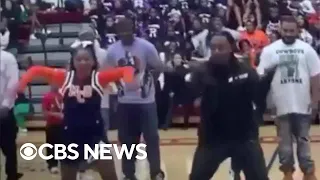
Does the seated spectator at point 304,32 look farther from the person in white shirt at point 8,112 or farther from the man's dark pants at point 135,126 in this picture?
the person in white shirt at point 8,112

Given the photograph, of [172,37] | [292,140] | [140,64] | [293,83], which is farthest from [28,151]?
[172,37]

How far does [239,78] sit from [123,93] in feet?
4.71

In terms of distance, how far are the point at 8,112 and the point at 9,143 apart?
0.94 ft

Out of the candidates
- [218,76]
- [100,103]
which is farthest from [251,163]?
[100,103]

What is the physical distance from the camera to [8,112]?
683cm

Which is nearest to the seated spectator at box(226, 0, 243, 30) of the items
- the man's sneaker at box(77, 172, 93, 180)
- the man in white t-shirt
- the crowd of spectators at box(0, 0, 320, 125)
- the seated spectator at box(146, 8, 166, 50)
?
the crowd of spectators at box(0, 0, 320, 125)

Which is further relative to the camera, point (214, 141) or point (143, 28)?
point (143, 28)

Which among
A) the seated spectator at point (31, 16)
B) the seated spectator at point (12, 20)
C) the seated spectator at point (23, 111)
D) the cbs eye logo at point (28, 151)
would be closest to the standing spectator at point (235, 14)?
the seated spectator at point (31, 16)

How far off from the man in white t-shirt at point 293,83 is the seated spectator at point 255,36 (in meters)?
2.61

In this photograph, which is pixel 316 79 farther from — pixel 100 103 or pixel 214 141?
pixel 100 103

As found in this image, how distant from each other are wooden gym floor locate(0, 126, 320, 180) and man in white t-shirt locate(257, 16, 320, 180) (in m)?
0.50

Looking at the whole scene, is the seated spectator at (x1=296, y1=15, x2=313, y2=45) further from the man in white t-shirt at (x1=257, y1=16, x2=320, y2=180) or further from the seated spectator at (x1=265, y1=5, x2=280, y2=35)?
the man in white t-shirt at (x1=257, y1=16, x2=320, y2=180)

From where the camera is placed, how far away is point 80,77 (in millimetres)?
5652

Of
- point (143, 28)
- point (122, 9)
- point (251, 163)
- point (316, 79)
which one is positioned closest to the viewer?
point (251, 163)
